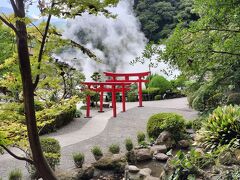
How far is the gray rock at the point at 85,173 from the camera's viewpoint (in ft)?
21.0

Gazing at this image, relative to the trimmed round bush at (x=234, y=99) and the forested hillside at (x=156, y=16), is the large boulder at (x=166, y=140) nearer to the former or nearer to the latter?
the trimmed round bush at (x=234, y=99)

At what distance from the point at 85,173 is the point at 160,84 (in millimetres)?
14010

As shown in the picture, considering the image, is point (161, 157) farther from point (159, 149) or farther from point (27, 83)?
point (27, 83)

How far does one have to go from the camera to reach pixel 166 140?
27.8 feet

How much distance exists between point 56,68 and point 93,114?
36.7 feet

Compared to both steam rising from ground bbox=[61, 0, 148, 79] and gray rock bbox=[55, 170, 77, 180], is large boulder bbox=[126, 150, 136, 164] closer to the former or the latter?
gray rock bbox=[55, 170, 77, 180]

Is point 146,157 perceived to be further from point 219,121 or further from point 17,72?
point 17,72

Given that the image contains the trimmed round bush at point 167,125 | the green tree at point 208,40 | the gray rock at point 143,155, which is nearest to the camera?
the green tree at point 208,40

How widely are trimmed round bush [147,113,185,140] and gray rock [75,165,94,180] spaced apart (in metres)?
2.80

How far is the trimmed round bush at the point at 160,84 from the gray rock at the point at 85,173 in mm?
13526

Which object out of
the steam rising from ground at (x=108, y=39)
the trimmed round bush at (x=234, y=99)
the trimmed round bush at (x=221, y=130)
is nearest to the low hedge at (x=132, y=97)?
the steam rising from ground at (x=108, y=39)

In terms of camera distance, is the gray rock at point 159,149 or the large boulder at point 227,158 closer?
the large boulder at point 227,158

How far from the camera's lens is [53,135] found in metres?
11.0

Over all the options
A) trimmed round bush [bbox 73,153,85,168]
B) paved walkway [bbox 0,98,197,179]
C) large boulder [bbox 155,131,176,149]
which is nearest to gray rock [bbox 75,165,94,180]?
trimmed round bush [bbox 73,153,85,168]
